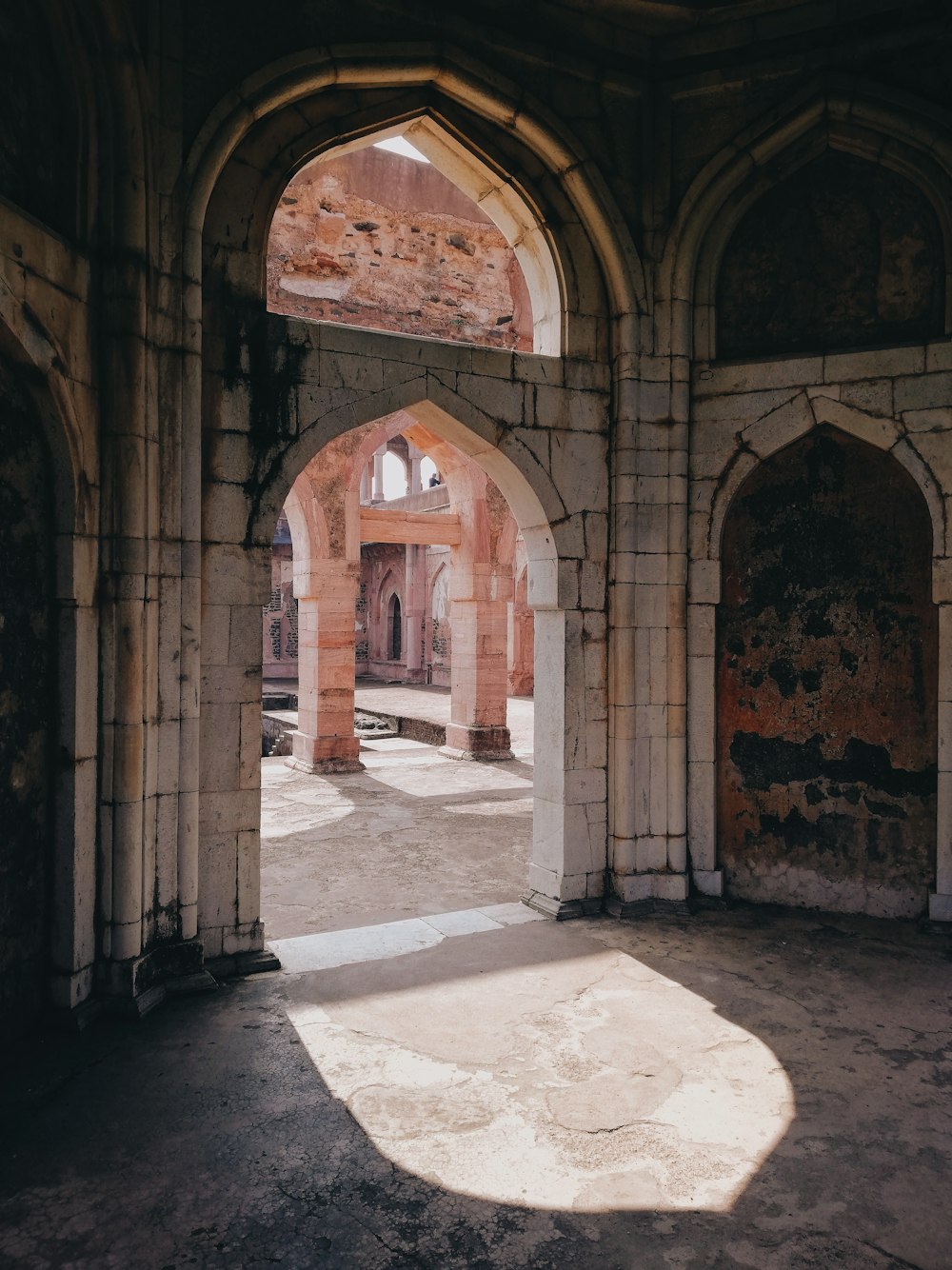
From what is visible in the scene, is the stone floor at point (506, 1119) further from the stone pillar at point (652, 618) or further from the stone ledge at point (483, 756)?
the stone ledge at point (483, 756)

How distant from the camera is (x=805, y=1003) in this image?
156 inches

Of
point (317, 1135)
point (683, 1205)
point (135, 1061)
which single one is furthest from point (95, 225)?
point (683, 1205)

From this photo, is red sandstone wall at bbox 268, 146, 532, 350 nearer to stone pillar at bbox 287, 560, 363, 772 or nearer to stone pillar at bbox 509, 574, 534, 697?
stone pillar at bbox 287, 560, 363, 772

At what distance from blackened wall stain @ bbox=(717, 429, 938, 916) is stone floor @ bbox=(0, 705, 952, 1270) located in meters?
0.39

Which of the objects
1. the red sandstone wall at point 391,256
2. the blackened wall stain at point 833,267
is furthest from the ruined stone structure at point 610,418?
the red sandstone wall at point 391,256

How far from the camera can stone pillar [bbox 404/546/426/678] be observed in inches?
965

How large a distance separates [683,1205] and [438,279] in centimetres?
1054

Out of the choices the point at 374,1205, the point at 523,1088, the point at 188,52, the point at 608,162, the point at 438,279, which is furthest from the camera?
the point at 438,279

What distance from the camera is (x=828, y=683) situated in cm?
518

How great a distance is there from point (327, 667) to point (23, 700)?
6943mm

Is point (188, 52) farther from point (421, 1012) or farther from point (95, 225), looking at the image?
point (421, 1012)

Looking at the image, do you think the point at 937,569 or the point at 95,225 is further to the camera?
the point at 937,569

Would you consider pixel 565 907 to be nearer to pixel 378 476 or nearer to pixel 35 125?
pixel 35 125

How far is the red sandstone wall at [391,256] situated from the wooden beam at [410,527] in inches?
90.2
